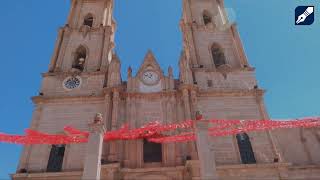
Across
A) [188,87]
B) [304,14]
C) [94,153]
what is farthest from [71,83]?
[304,14]

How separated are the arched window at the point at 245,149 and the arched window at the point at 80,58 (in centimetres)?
1362

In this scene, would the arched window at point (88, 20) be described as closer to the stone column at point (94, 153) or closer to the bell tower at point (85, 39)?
the bell tower at point (85, 39)

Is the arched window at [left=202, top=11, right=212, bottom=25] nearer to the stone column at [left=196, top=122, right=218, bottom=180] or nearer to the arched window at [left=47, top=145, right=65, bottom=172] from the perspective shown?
the arched window at [left=47, top=145, right=65, bottom=172]

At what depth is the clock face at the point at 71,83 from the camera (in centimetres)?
2563

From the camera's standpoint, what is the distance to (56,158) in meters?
21.6

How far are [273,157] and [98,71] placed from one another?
13701mm

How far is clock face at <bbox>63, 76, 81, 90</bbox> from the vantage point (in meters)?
25.6

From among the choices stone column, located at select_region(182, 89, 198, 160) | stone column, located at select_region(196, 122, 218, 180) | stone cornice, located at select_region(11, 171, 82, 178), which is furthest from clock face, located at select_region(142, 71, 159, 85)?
stone column, located at select_region(196, 122, 218, 180)

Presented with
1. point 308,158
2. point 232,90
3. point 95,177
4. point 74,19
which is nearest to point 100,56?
point 74,19

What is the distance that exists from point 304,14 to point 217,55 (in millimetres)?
10440

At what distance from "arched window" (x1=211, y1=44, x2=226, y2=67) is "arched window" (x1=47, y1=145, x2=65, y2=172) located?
45.1 feet

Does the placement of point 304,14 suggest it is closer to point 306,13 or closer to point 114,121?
point 306,13

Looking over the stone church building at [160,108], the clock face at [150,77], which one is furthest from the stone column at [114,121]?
the clock face at [150,77]

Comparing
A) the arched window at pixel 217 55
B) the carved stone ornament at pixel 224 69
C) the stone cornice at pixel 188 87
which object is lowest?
the stone cornice at pixel 188 87
